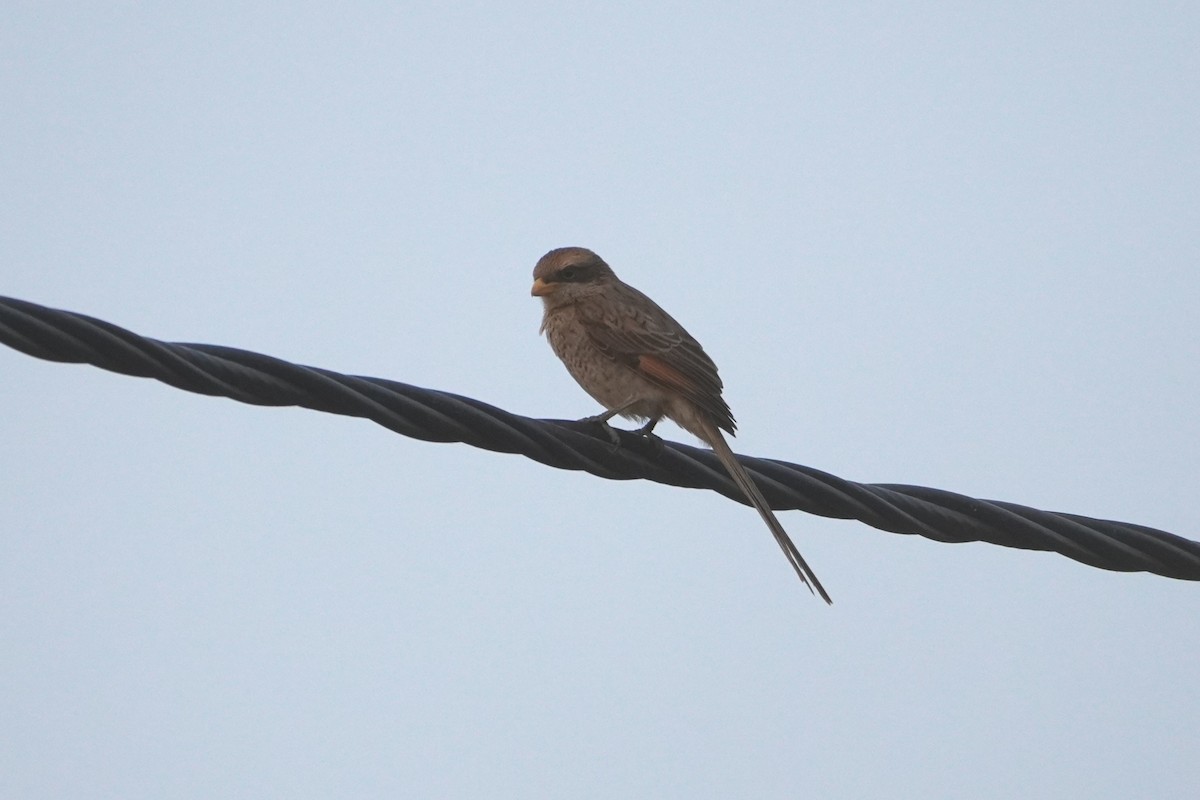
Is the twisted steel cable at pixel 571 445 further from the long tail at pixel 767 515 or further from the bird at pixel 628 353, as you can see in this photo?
the bird at pixel 628 353

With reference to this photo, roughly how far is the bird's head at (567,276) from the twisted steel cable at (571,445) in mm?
2338

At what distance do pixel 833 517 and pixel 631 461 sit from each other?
2.34 ft

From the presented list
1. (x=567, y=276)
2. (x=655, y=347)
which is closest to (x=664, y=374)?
(x=655, y=347)

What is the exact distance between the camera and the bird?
20.6 feet

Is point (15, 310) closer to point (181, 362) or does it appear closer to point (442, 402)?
point (181, 362)

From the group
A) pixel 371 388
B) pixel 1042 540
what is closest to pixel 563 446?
pixel 371 388

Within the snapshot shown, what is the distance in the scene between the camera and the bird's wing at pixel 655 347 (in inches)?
248

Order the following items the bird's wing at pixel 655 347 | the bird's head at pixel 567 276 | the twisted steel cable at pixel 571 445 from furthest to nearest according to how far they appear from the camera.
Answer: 1. the bird's head at pixel 567 276
2. the bird's wing at pixel 655 347
3. the twisted steel cable at pixel 571 445

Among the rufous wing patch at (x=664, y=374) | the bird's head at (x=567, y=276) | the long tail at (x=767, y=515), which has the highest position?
the bird's head at (x=567, y=276)

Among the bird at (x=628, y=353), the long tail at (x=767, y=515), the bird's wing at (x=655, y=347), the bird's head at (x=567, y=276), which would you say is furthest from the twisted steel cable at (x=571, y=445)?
the bird's head at (x=567, y=276)

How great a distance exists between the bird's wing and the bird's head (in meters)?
0.22

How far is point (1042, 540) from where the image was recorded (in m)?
4.85

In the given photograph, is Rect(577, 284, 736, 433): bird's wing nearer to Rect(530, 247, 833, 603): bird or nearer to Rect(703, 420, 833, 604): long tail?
Rect(530, 247, 833, 603): bird

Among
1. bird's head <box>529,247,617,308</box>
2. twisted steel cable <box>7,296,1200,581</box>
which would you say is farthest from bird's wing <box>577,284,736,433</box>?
twisted steel cable <box>7,296,1200,581</box>
